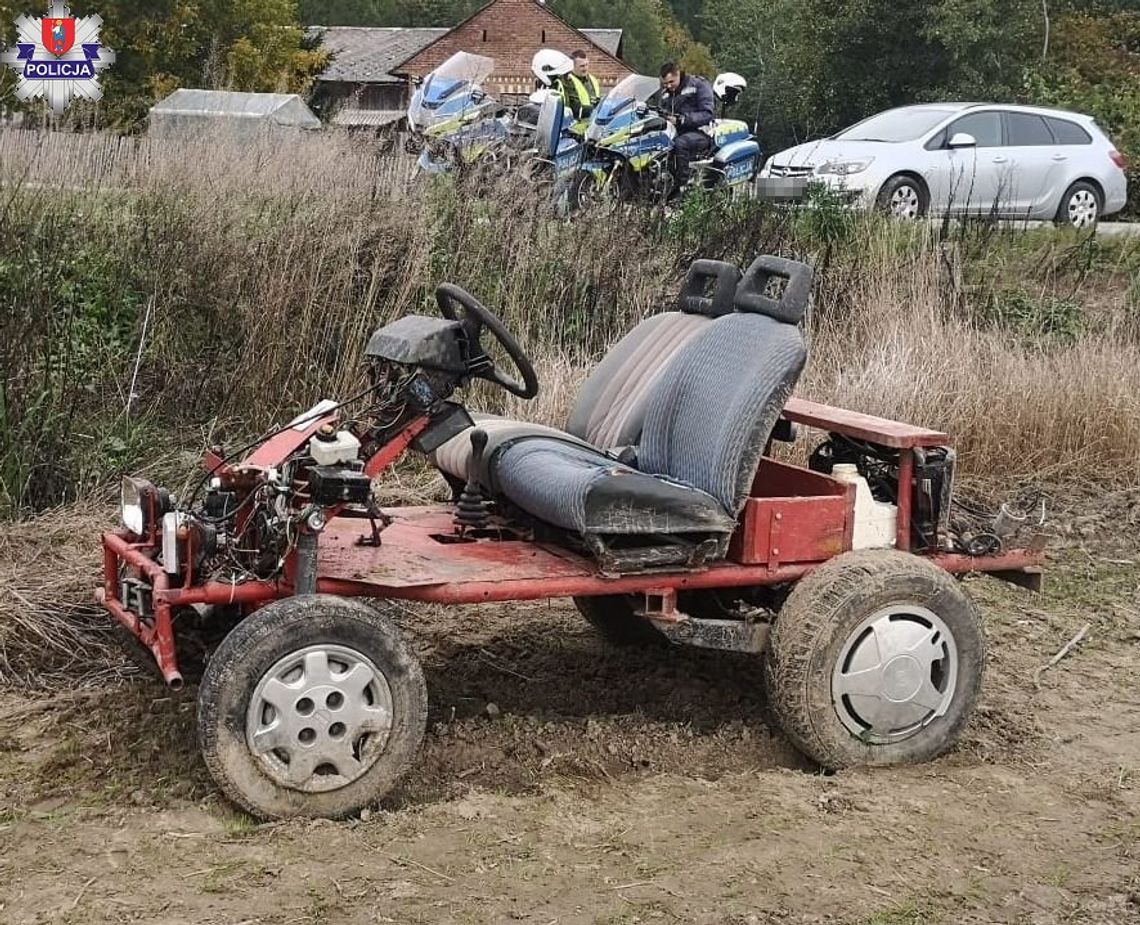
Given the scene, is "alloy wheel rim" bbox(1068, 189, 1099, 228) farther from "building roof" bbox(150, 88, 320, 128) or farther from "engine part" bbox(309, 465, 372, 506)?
"engine part" bbox(309, 465, 372, 506)

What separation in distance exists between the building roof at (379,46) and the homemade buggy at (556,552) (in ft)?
150

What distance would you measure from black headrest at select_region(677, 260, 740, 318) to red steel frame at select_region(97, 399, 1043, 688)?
19.5 inches

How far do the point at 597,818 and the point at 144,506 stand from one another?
1.58 m

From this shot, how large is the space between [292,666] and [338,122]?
6845mm

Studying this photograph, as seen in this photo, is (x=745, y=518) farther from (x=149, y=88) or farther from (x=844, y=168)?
(x=149, y=88)

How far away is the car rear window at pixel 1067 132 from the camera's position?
50.0 feet

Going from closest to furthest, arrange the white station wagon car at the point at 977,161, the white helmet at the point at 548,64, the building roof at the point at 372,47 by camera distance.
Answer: the white station wagon car at the point at 977,161 → the white helmet at the point at 548,64 → the building roof at the point at 372,47

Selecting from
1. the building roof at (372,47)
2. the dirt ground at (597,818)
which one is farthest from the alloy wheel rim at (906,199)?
the building roof at (372,47)

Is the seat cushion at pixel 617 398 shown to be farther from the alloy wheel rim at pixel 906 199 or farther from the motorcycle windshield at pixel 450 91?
the motorcycle windshield at pixel 450 91

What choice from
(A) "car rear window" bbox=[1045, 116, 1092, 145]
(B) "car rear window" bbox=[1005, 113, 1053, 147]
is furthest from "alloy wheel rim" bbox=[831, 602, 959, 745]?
(A) "car rear window" bbox=[1045, 116, 1092, 145]

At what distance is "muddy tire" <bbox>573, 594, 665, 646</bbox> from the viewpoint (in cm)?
574

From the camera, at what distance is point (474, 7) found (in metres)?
70.2

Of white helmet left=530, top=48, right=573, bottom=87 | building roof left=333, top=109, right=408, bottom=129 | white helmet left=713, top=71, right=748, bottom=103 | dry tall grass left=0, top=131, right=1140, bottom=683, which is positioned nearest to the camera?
dry tall grass left=0, top=131, right=1140, bottom=683

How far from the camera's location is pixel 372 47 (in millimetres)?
55375
